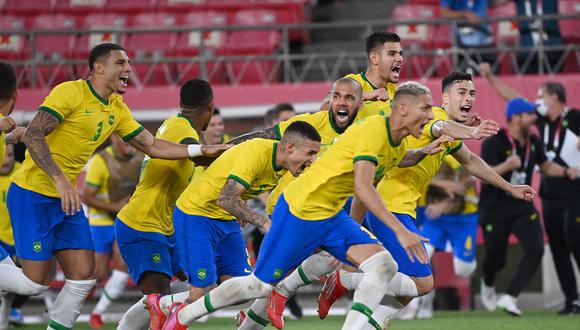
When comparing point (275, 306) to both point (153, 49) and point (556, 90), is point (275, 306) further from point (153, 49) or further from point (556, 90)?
point (153, 49)

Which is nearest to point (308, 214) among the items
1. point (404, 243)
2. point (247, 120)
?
point (404, 243)

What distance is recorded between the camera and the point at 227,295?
28.8ft

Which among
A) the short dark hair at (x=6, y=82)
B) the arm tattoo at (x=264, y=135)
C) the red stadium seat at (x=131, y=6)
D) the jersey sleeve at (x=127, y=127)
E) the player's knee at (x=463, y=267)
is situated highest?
the short dark hair at (x=6, y=82)

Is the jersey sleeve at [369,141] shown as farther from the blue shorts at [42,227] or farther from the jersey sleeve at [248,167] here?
the blue shorts at [42,227]

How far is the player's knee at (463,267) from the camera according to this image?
1476cm

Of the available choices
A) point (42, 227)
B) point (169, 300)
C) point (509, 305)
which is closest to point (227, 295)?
point (169, 300)

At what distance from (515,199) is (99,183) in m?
5.48

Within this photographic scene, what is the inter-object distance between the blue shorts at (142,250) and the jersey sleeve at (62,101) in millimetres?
1205

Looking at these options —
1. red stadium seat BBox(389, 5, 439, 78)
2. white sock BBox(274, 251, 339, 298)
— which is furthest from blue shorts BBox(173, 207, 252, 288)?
red stadium seat BBox(389, 5, 439, 78)

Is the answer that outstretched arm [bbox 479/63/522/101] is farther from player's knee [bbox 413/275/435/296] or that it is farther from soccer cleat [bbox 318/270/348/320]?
soccer cleat [bbox 318/270/348/320]

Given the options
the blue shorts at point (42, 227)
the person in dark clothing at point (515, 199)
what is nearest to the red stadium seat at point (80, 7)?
the person in dark clothing at point (515, 199)

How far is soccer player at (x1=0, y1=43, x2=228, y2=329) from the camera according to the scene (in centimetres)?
924

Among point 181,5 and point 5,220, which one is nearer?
point 5,220

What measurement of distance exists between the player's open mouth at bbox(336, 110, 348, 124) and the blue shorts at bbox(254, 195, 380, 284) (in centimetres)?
154
